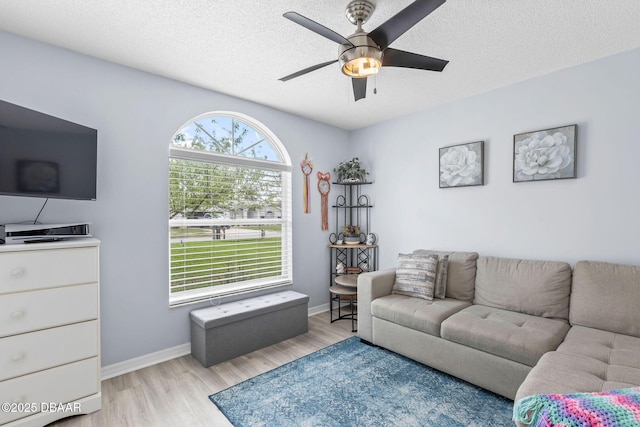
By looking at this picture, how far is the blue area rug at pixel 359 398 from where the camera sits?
1.92 meters

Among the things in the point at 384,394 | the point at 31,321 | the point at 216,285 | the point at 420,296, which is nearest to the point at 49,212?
the point at 31,321

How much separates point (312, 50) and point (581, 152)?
→ 7.92ft

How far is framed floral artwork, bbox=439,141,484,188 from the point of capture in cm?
315

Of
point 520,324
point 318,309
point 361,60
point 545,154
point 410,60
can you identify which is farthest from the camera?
point 318,309

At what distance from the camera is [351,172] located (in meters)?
4.14

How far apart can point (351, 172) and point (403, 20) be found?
103 inches

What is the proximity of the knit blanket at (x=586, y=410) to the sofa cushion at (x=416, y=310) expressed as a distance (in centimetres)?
132

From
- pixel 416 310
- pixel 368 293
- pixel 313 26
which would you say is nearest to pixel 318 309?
pixel 368 293

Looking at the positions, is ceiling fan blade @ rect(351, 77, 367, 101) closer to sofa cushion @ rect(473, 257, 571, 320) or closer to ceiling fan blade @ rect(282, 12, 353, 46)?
ceiling fan blade @ rect(282, 12, 353, 46)

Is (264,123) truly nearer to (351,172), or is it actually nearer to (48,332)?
(351,172)

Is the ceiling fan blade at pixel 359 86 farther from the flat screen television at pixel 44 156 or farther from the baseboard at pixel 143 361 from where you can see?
the baseboard at pixel 143 361

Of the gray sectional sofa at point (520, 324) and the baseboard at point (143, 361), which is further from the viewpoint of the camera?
the baseboard at point (143, 361)

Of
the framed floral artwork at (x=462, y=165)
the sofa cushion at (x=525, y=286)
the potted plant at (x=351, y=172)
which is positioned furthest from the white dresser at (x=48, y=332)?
the framed floral artwork at (x=462, y=165)

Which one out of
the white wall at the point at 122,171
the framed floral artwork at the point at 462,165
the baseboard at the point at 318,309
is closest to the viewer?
the white wall at the point at 122,171
